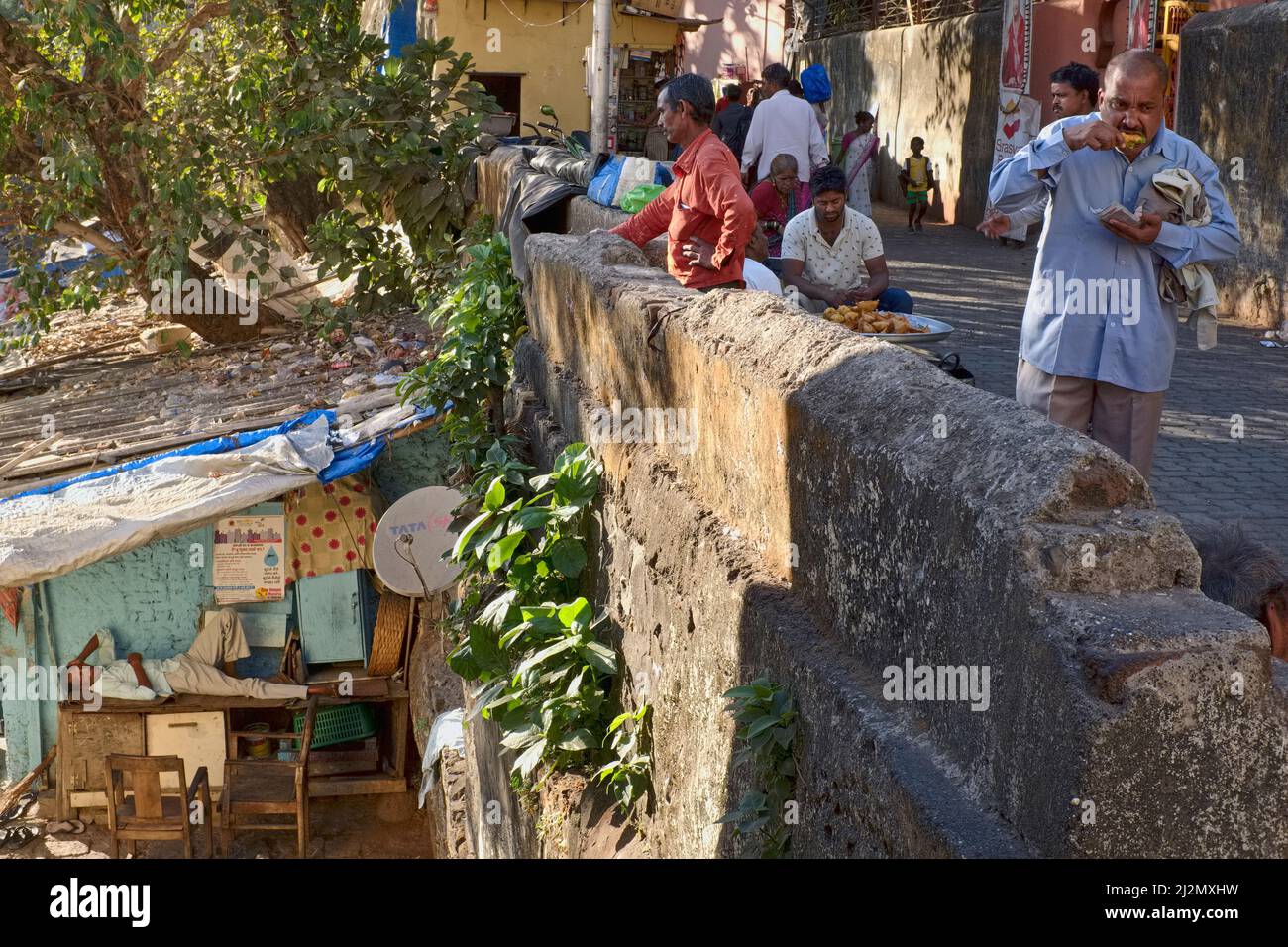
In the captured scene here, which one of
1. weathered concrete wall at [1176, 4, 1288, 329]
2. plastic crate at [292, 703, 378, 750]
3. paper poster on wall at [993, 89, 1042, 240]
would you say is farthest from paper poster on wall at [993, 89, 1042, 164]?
plastic crate at [292, 703, 378, 750]

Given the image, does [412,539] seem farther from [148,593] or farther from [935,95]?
[935,95]

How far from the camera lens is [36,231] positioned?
460 inches

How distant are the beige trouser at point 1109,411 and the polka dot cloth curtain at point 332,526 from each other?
692cm

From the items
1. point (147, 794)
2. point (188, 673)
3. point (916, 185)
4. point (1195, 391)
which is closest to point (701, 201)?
point (1195, 391)

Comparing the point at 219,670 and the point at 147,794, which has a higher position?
the point at 219,670

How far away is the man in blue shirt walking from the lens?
12.9 feet

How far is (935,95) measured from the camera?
1855 cm

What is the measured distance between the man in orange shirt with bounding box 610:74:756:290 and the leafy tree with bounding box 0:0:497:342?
19.0ft

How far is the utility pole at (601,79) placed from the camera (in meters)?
11.8

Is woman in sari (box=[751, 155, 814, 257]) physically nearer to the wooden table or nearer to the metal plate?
the metal plate

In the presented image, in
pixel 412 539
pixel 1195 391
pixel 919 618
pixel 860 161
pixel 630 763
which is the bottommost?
pixel 412 539

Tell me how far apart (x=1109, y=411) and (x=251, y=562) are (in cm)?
760

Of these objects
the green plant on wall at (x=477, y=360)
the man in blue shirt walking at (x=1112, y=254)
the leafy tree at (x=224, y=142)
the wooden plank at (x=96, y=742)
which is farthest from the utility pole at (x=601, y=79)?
the man in blue shirt walking at (x=1112, y=254)

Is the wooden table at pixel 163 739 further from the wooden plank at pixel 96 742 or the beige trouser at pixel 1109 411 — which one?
the beige trouser at pixel 1109 411
